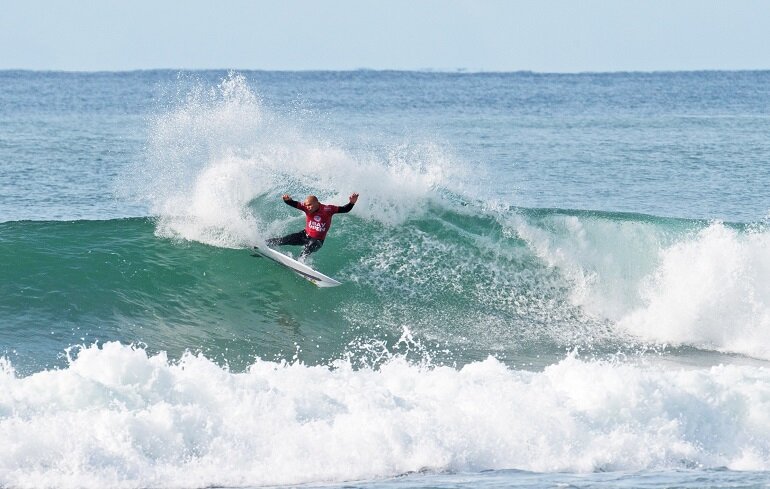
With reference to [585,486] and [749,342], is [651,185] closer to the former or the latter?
[749,342]

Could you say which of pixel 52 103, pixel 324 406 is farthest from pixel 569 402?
pixel 52 103

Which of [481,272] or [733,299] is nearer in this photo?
[733,299]

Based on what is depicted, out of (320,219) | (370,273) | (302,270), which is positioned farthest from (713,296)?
(302,270)

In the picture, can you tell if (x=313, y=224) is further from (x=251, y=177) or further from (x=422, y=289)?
(x=251, y=177)

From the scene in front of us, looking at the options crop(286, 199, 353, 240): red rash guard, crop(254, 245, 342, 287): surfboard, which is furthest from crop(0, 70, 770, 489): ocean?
crop(286, 199, 353, 240): red rash guard

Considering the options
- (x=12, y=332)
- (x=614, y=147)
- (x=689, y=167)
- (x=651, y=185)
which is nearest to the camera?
(x=12, y=332)

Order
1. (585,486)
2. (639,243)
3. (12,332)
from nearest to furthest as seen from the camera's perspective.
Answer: (585,486), (12,332), (639,243)

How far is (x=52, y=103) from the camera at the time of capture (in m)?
54.6

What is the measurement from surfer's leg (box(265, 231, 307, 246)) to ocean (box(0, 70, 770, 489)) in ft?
2.25

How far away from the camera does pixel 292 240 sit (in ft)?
48.6

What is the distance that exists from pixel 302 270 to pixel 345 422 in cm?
579

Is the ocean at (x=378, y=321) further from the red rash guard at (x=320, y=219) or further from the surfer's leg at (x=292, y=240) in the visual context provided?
the red rash guard at (x=320, y=219)

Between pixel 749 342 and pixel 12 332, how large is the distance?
992 cm

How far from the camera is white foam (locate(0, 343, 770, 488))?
8.66 meters
